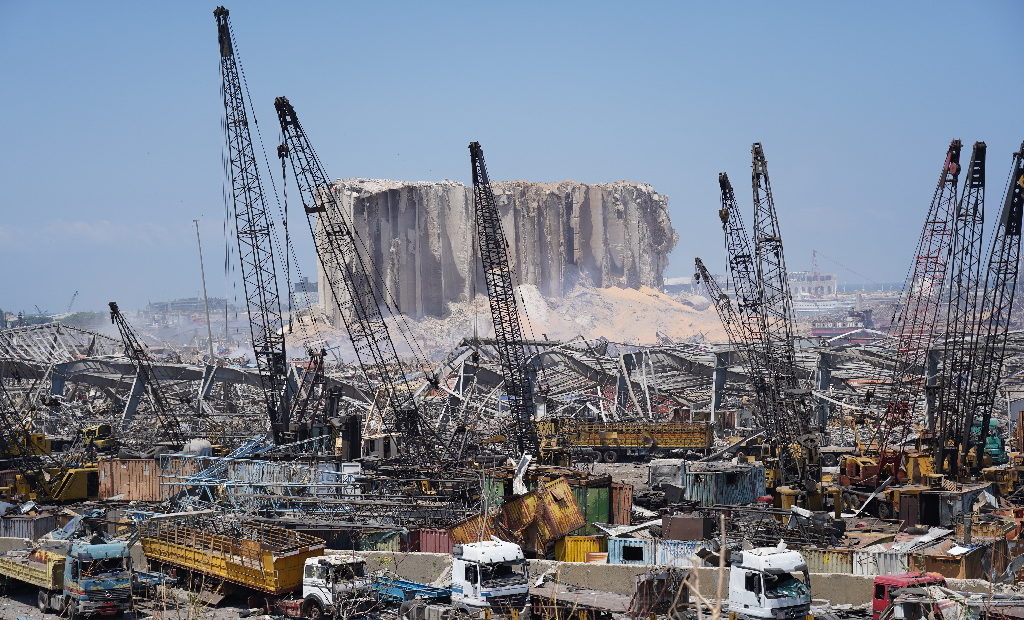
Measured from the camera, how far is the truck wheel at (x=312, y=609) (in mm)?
22078

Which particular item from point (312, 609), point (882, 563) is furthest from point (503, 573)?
point (882, 563)

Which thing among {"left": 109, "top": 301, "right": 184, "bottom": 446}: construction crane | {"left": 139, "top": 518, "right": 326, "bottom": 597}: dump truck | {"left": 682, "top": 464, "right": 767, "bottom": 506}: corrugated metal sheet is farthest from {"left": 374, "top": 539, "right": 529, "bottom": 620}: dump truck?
{"left": 109, "top": 301, "right": 184, "bottom": 446}: construction crane

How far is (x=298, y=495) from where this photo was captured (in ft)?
107

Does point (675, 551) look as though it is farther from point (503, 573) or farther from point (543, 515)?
point (503, 573)

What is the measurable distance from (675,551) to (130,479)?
2200 cm

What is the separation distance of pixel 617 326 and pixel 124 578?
161906 mm

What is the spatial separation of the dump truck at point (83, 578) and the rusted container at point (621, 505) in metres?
14.7

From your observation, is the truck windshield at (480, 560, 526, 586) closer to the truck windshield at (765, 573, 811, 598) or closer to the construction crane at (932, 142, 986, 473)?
the truck windshield at (765, 573, 811, 598)

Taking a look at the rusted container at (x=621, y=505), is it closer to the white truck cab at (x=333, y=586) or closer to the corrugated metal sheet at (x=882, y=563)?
the corrugated metal sheet at (x=882, y=563)

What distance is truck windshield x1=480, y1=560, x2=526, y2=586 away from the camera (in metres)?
21.2

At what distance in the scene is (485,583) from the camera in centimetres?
2119

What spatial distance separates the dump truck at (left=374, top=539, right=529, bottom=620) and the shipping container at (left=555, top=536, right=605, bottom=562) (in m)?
8.04

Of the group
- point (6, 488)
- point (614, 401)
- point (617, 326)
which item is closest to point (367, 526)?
point (6, 488)

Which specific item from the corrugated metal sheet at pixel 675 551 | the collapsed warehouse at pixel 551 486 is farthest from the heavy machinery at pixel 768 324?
the corrugated metal sheet at pixel 675 551
